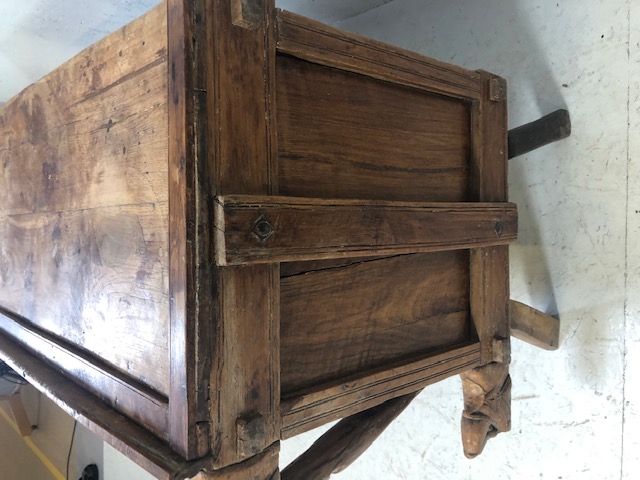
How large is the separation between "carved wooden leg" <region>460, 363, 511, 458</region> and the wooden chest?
0.05 meters

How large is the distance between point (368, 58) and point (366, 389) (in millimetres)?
461

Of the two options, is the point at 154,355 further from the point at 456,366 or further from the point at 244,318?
the point at 456,366

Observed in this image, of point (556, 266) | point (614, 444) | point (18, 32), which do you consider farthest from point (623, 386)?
point (18, 32)

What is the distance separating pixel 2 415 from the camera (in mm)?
3119

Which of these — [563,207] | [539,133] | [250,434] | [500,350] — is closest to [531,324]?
[500,350]

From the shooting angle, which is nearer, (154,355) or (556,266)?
(154,355)

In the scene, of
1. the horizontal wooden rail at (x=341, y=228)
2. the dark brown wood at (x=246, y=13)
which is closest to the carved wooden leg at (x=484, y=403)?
the horizontal wooden rail at (x=341, y=228)

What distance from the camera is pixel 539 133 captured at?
1021 mm

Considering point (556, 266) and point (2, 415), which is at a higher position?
point (556, 266)

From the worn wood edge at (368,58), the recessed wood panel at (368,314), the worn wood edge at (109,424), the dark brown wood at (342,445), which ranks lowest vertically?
the dark brown wood at (342,445)

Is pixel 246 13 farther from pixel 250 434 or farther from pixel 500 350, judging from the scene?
pixel 500 350

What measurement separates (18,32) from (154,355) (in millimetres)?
1211

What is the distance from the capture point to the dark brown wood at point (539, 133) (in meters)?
1.02

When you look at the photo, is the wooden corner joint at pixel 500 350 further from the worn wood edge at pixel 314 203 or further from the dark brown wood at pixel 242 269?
the dark brown wood at pixel 242 269
